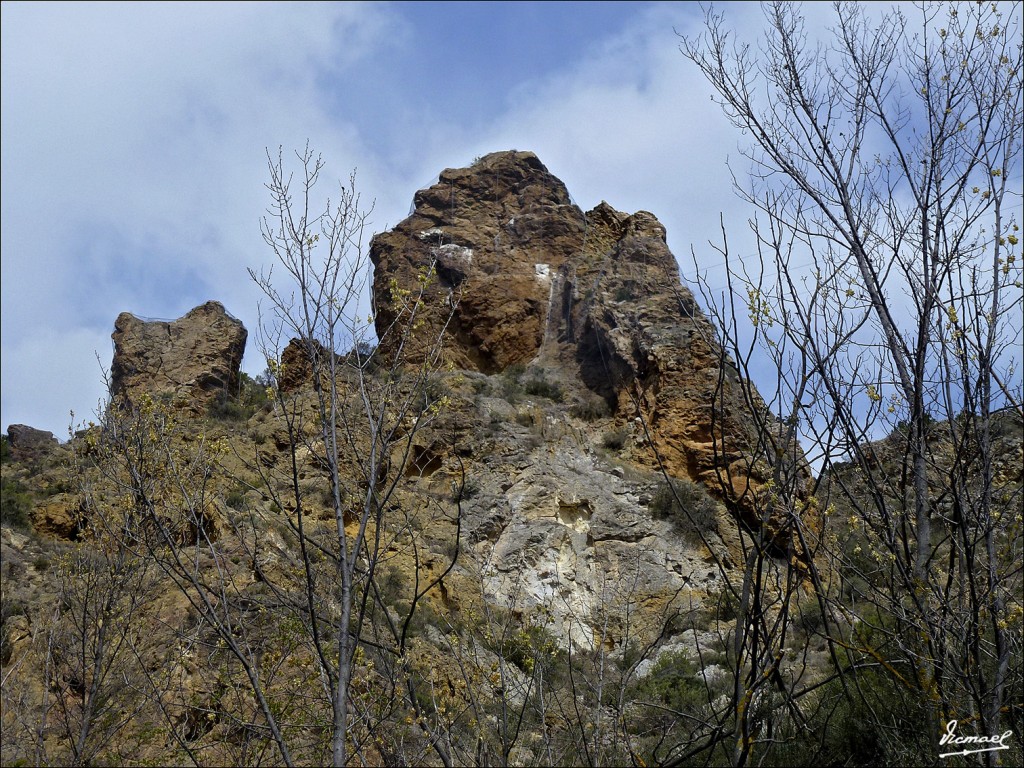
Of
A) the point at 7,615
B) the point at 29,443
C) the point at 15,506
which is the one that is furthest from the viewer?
the point at 29,443

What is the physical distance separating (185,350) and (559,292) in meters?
10.7

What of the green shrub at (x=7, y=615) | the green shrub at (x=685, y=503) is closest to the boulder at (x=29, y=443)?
the green shrub at (x=7, y=615)

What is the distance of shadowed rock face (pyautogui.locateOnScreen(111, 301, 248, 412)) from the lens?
2227 cm

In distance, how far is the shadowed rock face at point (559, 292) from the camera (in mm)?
20422

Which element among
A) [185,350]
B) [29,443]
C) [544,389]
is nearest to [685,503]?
[544,389]

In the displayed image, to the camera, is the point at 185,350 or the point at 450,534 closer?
the point at 450,534

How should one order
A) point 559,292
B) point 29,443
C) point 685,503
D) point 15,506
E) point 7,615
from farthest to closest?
point 559,292 → point 29,443 → point 685,503 → point 15,506 → point 7,615

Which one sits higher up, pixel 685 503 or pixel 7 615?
pixel 685 503

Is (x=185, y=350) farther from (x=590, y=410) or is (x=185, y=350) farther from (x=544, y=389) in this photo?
(x=590, y=410)

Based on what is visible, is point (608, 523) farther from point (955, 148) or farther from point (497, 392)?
point (955, 148)

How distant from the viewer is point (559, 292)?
2625 cm

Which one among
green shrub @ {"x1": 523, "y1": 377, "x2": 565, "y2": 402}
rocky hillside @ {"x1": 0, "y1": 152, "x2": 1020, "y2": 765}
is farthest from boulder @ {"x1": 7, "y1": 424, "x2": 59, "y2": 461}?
green shrub @ {"x1": 523, "y1": 377, "x2": 565, "y2": 402}

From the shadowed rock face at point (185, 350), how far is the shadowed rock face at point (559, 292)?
14.4ft

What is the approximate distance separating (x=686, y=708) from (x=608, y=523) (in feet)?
23.6
